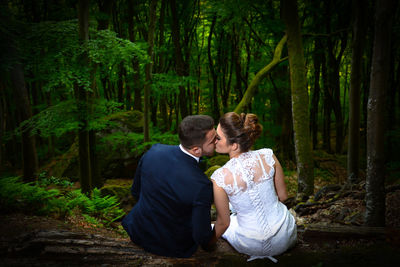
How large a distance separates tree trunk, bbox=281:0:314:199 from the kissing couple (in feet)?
15.7

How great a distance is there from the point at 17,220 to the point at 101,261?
1900mm

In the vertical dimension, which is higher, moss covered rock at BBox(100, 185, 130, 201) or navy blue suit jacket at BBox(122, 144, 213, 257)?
navy blue suit jacket at BBox(122, 144, 213, 257)

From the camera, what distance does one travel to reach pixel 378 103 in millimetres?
3998

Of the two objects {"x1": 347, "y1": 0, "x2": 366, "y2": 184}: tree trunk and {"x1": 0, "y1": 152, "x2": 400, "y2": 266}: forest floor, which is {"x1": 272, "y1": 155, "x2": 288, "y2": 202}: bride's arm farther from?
{"x1": 347, "y1": 0, "x2": 366, "y2": 184}: tree trunk

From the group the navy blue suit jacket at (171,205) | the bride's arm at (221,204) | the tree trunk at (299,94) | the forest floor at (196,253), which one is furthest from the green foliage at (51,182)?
the tree trunk at (299,94)

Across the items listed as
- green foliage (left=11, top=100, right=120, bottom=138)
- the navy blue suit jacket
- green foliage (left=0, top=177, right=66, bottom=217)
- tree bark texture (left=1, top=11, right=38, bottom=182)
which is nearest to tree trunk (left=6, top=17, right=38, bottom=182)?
tree bark texture (left=1, top=11, right=38, bottom=182)

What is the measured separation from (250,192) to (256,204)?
0.53 ft

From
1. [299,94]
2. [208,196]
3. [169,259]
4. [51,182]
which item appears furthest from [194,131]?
[299,94]

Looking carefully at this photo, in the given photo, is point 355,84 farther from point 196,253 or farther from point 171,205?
point 171,205

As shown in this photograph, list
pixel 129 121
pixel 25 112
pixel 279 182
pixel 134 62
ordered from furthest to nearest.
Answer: pixel 129 121 < pixel 134 62 < pixel 25 112 < pixel 279 182

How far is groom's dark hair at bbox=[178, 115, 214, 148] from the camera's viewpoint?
2.76 m

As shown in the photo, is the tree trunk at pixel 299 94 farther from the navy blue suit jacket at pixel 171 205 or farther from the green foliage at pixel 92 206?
the navy blue suit jacket at pixel 171 205

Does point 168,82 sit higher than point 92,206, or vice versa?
point 168,82

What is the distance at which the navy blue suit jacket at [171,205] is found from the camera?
2580 mm
